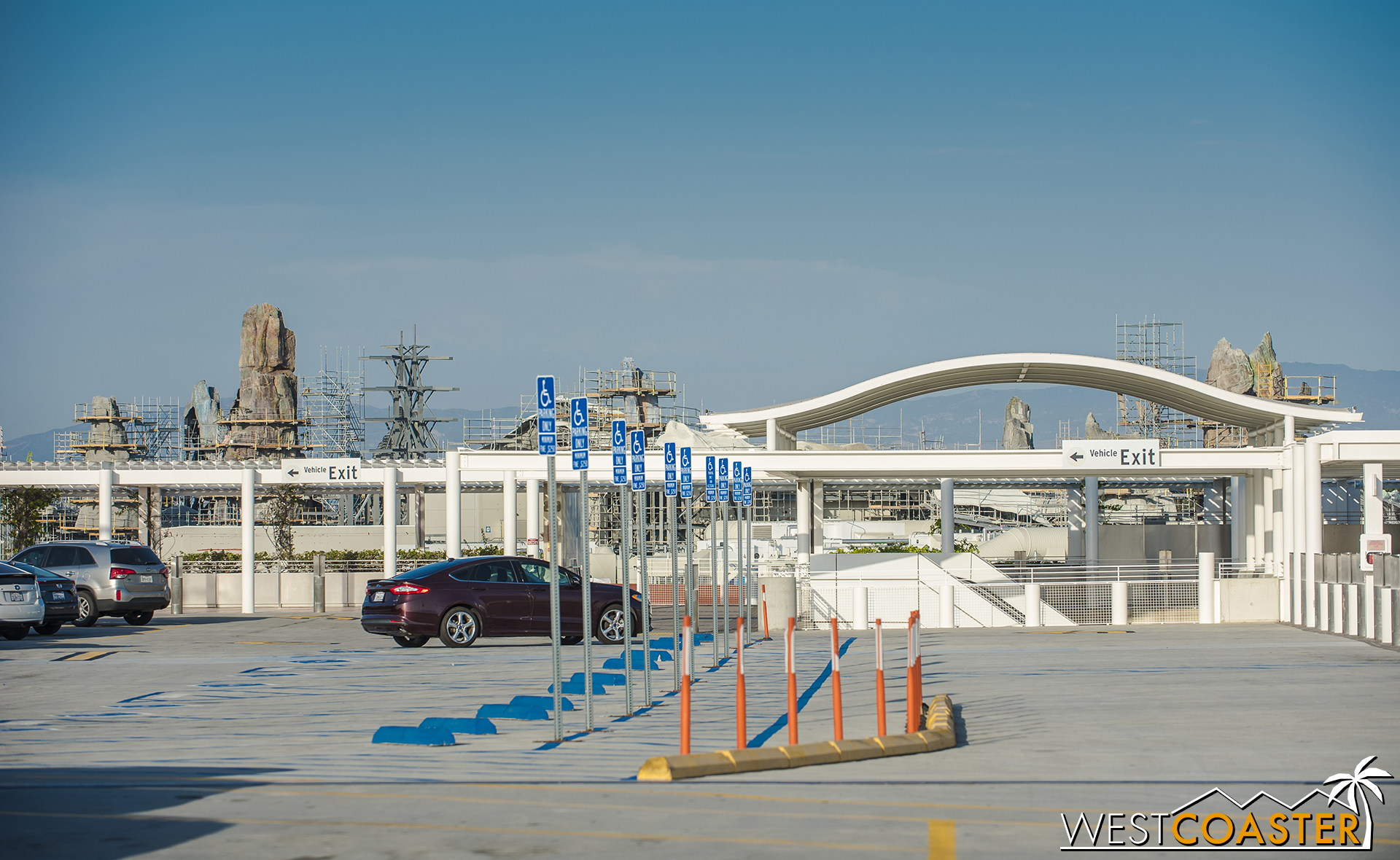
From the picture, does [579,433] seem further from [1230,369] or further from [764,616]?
[1230,369]

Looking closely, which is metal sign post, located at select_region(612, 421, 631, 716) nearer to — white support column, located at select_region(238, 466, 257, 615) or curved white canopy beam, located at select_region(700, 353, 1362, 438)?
curved white canopy beam, located at select_region(700, 353, 1362, 438)

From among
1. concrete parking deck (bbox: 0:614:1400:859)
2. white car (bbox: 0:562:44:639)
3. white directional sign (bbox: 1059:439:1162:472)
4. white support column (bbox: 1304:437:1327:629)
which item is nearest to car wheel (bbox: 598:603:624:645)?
concrete parking deck (bbox: 0:614:1400:859)

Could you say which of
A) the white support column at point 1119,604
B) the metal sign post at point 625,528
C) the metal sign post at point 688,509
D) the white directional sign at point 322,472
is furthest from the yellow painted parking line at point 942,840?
the white directional sign at point 322,472

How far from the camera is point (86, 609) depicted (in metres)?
25.0

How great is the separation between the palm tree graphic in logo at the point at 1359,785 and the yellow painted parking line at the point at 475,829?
2827 mm

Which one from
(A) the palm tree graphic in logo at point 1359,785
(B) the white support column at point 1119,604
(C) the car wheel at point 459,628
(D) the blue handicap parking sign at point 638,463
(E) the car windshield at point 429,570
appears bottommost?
(B) the white support column at point 1119,604

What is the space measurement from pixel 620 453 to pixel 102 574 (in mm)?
15850

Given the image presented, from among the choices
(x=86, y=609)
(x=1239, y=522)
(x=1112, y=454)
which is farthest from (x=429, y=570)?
(x=1239, y=522)

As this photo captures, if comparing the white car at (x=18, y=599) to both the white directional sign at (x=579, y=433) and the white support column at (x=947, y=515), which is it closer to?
the white directional sign at (x=579, y=433)

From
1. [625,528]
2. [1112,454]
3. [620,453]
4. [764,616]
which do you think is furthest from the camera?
[1112,454]

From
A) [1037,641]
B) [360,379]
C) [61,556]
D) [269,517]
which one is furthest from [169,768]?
[360,379]

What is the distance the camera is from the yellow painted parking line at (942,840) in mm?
6555

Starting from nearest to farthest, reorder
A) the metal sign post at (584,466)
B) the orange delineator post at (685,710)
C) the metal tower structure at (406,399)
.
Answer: the orange delineator post at (685,710), the metal sign post at (584,466), the metal tower structure at (406,399)

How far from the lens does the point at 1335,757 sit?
9.70m
